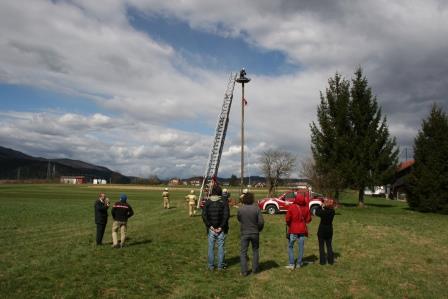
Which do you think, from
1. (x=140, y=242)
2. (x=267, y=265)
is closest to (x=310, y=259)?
(x=267, y=265)

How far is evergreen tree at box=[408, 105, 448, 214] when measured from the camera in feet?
104

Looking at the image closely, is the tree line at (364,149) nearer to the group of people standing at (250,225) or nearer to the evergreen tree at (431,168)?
the evergreen tree at (431,168)

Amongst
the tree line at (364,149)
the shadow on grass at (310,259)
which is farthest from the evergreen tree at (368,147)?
the shadow on grass at (310,259)

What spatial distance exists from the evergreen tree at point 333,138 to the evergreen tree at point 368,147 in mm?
626

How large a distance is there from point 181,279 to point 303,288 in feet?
9.10

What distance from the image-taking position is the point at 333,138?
35.1 m

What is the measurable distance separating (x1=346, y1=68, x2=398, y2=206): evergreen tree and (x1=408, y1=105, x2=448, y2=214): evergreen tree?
6.58ft

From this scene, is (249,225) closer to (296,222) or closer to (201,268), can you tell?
(296,222)

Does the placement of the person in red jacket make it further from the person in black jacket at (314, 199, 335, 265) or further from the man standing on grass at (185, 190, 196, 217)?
the man standing on grass at (185, 190, 196, 217)

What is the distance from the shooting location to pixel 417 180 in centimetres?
3281

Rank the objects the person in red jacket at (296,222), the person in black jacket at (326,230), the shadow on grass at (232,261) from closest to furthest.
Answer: the person in red jacket at (296,222) → the person in black jacket at (326,230) → the shadow on grass at (232,261)

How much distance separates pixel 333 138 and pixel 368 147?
2.95 m

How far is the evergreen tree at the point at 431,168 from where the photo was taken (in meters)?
31.6

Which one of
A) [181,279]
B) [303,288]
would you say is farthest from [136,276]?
[303,288]
